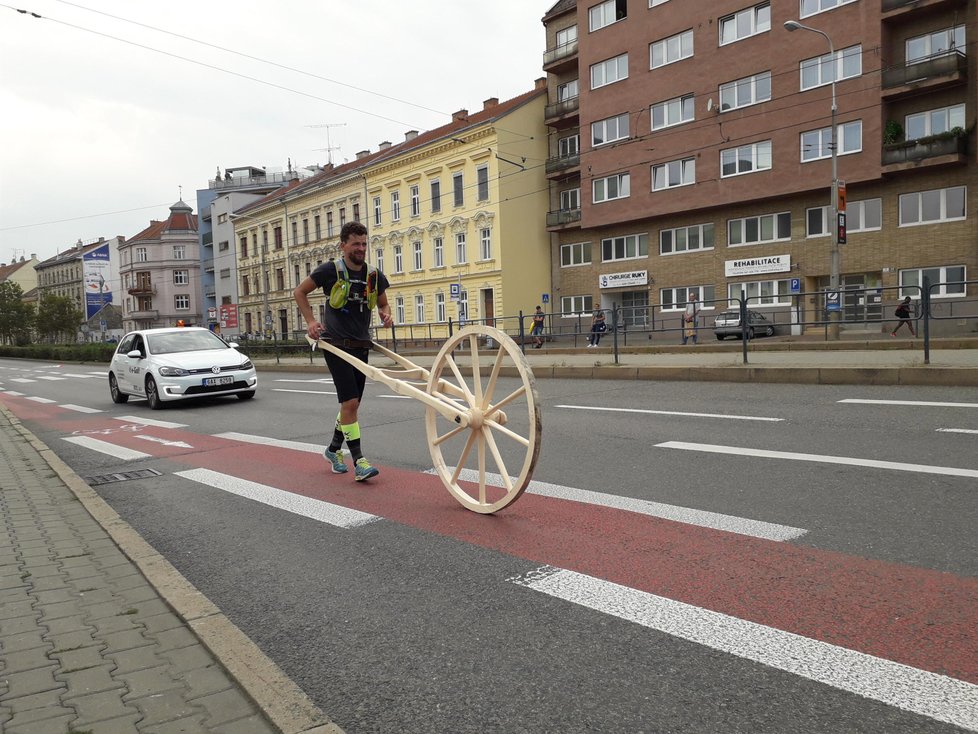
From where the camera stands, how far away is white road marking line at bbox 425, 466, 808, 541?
173 inches

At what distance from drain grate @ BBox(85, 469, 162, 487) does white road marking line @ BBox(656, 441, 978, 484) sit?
16.1ft

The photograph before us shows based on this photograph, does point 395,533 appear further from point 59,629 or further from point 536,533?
point 59,629

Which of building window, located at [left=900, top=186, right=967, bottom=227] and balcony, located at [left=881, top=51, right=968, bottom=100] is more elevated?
balcony, located at [left=881, top=51, right=968, bottom=100]

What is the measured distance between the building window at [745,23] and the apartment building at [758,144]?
69mm

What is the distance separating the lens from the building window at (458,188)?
4846 centimetres

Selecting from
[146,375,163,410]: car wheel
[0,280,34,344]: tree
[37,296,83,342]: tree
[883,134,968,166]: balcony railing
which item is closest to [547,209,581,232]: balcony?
[883,134,968,166]: balcony railing

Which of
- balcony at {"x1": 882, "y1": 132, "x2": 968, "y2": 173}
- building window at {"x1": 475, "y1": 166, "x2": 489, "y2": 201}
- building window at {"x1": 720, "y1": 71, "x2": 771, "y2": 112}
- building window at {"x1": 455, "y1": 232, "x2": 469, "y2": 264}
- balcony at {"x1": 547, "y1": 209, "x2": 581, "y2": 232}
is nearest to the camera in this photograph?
balcony at {"x1": 882, "y1": 132, "x2": 968, "y2": 173}

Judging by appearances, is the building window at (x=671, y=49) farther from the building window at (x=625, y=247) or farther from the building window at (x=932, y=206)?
the building window at (x=932, y=206)

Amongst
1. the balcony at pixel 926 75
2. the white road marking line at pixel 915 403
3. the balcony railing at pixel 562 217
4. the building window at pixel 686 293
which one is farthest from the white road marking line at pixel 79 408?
the balcony railing at pixel 562 217

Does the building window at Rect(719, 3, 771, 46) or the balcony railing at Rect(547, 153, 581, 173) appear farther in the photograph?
the balcony railing at Rect(547, 153, 581, 173)

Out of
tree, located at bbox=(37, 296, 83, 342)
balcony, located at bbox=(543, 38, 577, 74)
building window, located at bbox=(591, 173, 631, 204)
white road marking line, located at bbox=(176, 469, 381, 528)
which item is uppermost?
balcony, located at bbox=(543, 38, 577, 74)

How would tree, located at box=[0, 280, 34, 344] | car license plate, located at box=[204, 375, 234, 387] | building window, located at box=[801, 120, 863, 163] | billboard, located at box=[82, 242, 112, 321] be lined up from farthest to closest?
tree, located at box=[0, 280, 34, 344], billboard, located at box=[82, 242, 112, 321], building window, located at box=[801, 120, 863, 163], car license plate, located at box=[204, 375, 234, 387]

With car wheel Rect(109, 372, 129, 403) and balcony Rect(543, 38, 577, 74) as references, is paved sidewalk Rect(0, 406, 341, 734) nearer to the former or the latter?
car wheel Rect(109, 372, 129, 403)

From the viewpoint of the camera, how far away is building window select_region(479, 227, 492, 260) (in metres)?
46.6
